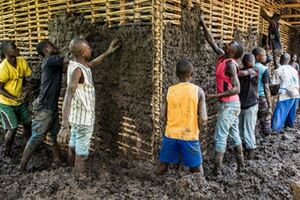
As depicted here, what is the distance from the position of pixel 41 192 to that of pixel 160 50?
2.10 m

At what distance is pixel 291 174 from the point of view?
14.9ft

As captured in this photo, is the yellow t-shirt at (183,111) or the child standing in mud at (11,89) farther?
the child standing in mud at (11,89)

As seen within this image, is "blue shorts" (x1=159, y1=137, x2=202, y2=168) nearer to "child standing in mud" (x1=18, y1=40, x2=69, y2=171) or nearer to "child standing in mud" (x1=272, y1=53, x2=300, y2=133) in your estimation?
"child standing in mud" (x1=18, y1=40, x2=69, y2=171)

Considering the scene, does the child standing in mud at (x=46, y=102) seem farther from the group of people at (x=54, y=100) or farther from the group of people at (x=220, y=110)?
the group of people at (x=220, y=110)

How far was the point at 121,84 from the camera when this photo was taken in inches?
168

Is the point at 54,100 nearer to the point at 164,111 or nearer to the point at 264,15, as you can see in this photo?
the point at 164,111

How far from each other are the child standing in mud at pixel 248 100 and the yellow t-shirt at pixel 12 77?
3.33m

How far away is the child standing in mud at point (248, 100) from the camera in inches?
189

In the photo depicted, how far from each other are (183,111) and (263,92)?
2992 mm

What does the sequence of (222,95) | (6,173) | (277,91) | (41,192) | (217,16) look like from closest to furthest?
1. (41,192)
2. (222,95)
3. (6,173)
4. (217,16)
5. (277,91)

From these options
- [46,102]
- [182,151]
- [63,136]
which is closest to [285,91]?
[182,151]

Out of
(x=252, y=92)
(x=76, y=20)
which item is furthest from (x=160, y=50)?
(x=252, y=92)

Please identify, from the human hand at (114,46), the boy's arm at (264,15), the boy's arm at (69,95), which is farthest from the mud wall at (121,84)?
the boy's arm at (264,15)

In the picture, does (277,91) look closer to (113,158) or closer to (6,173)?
(113,158)
